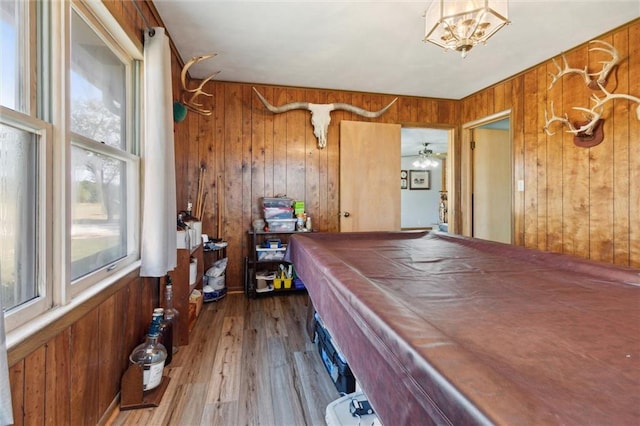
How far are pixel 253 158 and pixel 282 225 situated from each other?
83 centimetres

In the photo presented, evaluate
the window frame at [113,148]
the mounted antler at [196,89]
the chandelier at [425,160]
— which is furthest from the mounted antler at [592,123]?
the chandelier at [425,160]

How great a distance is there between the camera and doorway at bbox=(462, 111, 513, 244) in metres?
4.00

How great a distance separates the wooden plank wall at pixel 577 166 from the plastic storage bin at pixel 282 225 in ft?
7.95

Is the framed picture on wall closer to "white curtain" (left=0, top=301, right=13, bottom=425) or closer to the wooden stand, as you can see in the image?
the wooden stand

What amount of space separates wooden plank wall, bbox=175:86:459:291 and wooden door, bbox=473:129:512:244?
170 cm

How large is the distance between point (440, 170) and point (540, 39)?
5848 millimetres

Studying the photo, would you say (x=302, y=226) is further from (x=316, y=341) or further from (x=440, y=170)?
(x=440, y=170)

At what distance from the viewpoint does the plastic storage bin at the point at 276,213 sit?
3.30 m

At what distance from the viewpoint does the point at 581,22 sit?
2270mm

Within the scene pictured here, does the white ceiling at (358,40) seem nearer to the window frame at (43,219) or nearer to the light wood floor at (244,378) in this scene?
the window frame at (43,219)

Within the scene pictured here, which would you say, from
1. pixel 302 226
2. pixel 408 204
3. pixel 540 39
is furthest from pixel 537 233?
pixel 408 204

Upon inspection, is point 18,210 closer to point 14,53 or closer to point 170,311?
point 14,53

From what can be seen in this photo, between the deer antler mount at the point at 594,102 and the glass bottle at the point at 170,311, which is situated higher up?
the deer antler mount at the point at 594,102

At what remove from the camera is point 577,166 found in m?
2.66
